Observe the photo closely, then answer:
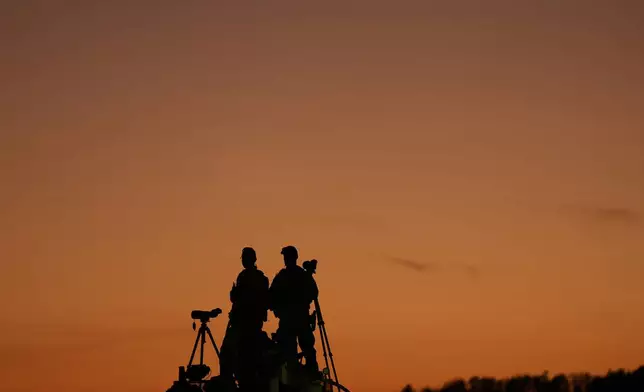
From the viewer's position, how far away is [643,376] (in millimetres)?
110562

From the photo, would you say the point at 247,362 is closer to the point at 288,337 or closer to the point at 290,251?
the point at 288,337

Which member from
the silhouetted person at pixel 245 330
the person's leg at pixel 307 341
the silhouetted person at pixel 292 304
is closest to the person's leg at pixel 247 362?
the silhouetted person at pixel 245 330

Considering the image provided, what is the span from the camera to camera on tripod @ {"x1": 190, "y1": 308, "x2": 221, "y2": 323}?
5350cm

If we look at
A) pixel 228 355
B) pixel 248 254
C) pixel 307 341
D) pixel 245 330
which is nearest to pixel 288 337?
pixel 307 341

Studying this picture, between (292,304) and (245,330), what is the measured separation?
2.19m

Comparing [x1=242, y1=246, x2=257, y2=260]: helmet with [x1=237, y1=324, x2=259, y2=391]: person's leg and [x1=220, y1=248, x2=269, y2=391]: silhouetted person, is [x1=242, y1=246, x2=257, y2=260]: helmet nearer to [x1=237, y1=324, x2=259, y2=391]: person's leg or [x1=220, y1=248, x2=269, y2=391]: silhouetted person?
[x1=220, y1=248, x2=269, y2=391]: silhouetted person

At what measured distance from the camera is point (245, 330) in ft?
183

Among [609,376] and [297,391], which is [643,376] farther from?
[297,391]

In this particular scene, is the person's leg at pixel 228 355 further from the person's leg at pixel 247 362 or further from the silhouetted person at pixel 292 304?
the silhouetted person at pixel 292 304

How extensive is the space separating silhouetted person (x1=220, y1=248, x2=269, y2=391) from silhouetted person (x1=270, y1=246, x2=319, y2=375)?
→ 4.28ft

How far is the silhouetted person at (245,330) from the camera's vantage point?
2173 inches

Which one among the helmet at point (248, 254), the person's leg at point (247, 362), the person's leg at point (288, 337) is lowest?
the person's leg at point (247, 362)

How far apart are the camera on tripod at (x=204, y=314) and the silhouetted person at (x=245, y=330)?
1.80m

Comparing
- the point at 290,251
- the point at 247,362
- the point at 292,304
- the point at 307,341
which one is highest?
the point at 290,251
